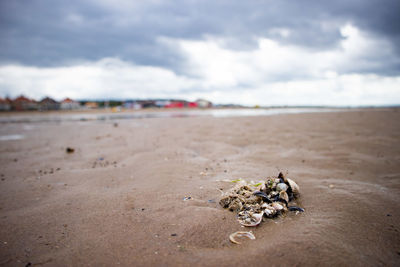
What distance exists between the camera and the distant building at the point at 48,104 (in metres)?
64.1

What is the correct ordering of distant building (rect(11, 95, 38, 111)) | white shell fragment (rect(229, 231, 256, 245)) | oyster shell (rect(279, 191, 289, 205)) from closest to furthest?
white shell fragment (rect(229, 231, 256, 245)) < oyster shell (rect(279, 191, 289, 205)) < distant building (rect(11, 95, 38, 111))

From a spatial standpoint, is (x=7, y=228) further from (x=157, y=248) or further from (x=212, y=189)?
(x=212, y=189)

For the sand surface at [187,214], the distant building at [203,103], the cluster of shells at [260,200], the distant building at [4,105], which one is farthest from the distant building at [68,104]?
the cluster of shells at [260,200]

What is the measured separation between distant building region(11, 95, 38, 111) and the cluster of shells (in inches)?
3171

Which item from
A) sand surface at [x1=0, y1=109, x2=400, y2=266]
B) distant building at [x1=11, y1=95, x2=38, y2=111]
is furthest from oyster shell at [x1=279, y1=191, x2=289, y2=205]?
distant building at [x1=11, y1=95, x2=38, y2=111]

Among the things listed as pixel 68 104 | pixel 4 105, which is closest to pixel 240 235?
pixel 4 105

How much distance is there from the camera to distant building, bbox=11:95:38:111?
61797 millimetres

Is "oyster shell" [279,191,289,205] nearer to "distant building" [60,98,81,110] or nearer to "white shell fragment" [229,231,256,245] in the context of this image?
"white shell fragment" [229,231,256,245]

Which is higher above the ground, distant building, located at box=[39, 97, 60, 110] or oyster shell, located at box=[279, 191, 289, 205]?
distant building, located at box=[39, 97, 60, 110]

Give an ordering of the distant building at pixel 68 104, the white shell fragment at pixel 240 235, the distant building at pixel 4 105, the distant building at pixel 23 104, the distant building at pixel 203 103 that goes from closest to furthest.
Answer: the white shell fragment at pixel 240 235, the distant building at pixel 4 105, the distant building at pixel 23 104, the distant building at pixel 68 104, the distant building at pixel 203 103

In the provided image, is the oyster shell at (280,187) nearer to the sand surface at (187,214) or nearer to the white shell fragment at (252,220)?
the sand surface at (187,214)

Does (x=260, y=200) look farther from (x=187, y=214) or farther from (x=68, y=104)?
(x=68, y=104)

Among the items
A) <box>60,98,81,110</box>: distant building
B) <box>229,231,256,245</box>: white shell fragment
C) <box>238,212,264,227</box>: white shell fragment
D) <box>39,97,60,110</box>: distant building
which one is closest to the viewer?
<box>229,231,256,245</box>: white shell fragment

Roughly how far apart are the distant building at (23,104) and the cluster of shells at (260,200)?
80.5 meters
